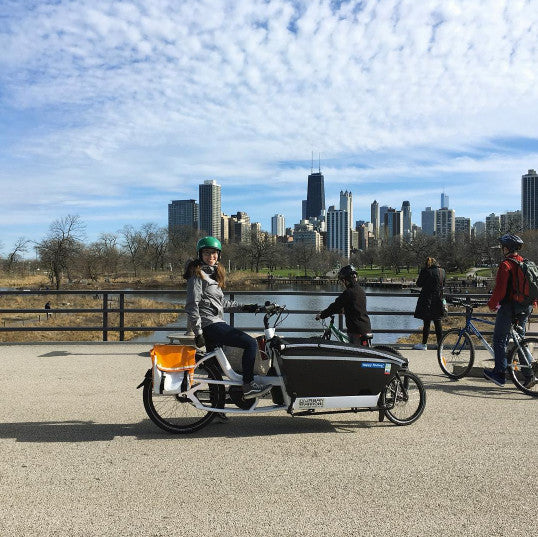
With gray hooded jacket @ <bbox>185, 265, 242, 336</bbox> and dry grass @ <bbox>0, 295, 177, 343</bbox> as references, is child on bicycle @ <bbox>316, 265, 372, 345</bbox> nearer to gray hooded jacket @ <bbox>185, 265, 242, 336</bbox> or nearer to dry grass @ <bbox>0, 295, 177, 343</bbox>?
gray hooded jacket @ <bbox>185, 265, 242, 336</bbox>

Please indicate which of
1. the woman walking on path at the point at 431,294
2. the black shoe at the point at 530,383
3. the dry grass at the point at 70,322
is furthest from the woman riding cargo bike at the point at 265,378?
the dry grass at the point at 70,322

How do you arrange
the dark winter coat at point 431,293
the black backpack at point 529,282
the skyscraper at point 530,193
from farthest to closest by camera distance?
the skyscraper at point 530,193 < the dark winter coat at point 431,293 < the black backpack at point 529,282

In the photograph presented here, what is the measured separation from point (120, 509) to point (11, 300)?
4528 centimetres

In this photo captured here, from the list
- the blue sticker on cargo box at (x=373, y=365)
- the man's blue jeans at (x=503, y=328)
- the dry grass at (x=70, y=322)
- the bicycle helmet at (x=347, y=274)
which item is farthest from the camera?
the dry grass at (x=70, y=322)

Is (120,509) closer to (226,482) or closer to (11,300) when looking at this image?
(226,482)

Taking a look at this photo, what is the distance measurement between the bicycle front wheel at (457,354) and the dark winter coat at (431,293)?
1.88 meters

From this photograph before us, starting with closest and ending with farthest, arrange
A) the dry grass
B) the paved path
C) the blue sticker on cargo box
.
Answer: the paved path < the blue sticker on cargo box < the dry grass

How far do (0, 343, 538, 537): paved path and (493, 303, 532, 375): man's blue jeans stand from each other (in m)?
0.56

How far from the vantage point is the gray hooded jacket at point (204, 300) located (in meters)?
5.40

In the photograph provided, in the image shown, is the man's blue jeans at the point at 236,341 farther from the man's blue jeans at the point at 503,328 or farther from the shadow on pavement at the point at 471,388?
the man's blue jeans at the point at 503,328

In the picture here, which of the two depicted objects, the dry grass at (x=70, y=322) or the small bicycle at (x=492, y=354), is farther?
the dry grass at (x=70, y=322)

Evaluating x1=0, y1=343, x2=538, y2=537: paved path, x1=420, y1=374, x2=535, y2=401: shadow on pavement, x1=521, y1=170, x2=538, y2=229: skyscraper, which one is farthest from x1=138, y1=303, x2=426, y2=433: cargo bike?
x1=521, y1=170, x2=538, y2=229: skyscraper

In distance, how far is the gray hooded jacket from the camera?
5.40 m

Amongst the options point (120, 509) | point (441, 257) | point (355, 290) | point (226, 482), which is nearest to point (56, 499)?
point (120, 509)
